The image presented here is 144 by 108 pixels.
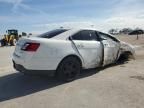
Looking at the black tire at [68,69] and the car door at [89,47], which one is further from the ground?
the car door at [89,47]

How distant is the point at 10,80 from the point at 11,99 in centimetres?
204

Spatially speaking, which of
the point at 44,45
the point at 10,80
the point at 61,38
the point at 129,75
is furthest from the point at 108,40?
the point at 10,80

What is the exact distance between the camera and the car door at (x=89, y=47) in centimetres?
797

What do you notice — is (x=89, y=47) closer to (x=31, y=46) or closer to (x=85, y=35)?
(x=85, y=35)

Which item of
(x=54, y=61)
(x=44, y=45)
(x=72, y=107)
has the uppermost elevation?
(x=44, y=45)

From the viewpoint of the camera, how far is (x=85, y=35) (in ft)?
27.4

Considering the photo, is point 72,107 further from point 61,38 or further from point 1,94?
point 61,38

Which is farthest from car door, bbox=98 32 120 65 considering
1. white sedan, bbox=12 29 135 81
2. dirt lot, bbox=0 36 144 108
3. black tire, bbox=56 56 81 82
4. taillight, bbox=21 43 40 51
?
taillight, bbox=21 43 40 51

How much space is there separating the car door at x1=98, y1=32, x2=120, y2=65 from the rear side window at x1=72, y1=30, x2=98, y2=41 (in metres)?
0.34

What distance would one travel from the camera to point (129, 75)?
815cm

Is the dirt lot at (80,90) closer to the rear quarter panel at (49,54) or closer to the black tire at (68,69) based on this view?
the black tire at (68,69)

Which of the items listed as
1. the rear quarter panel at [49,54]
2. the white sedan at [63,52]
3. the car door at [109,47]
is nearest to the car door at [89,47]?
the white sedan at [63,52]

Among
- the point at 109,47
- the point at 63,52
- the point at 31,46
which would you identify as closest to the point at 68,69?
the point at 63,52

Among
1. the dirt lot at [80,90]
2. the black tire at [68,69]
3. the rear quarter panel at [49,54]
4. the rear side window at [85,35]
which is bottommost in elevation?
the dirt lot at [80,90]
